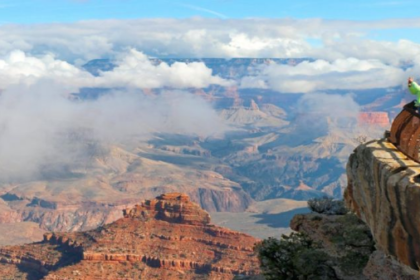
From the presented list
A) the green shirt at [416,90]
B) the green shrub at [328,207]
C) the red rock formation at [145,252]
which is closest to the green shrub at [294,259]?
the green shrub at [328,207]

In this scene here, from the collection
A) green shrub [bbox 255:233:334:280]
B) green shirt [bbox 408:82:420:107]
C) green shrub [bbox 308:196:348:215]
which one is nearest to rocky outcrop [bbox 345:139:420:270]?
green shirt [bbox 408:82:420:107]

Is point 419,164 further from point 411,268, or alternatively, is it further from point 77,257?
point 77,257

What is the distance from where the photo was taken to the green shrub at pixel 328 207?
42875 mm

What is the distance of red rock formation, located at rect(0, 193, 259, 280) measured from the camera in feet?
545

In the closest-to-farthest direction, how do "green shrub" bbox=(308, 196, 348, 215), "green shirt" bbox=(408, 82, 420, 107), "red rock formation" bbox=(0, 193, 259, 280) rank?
1. "green shirt" bbox=(408, 82, 420, 107)
2. "green shrub" bbox=(308, 196, 348, 215)
3. "red rock formation" bbox=(0, 193, 259, 280)

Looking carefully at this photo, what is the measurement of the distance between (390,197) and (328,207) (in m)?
18.3

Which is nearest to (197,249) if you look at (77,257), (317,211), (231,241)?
(231,241)

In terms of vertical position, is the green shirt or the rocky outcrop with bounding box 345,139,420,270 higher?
the green shirt

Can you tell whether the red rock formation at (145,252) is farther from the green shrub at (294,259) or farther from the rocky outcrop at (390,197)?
the rocky outcrop at (390,197)

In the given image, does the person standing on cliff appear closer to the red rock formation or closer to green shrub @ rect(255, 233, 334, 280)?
green shrub @ rect(255, 233, 334, 280)

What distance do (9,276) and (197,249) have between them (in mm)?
58488

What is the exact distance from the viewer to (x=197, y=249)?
18850 cm

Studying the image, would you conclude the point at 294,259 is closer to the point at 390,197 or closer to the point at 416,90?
the point at 390,197

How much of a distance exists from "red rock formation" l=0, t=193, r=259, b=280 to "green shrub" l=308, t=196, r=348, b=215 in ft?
378
